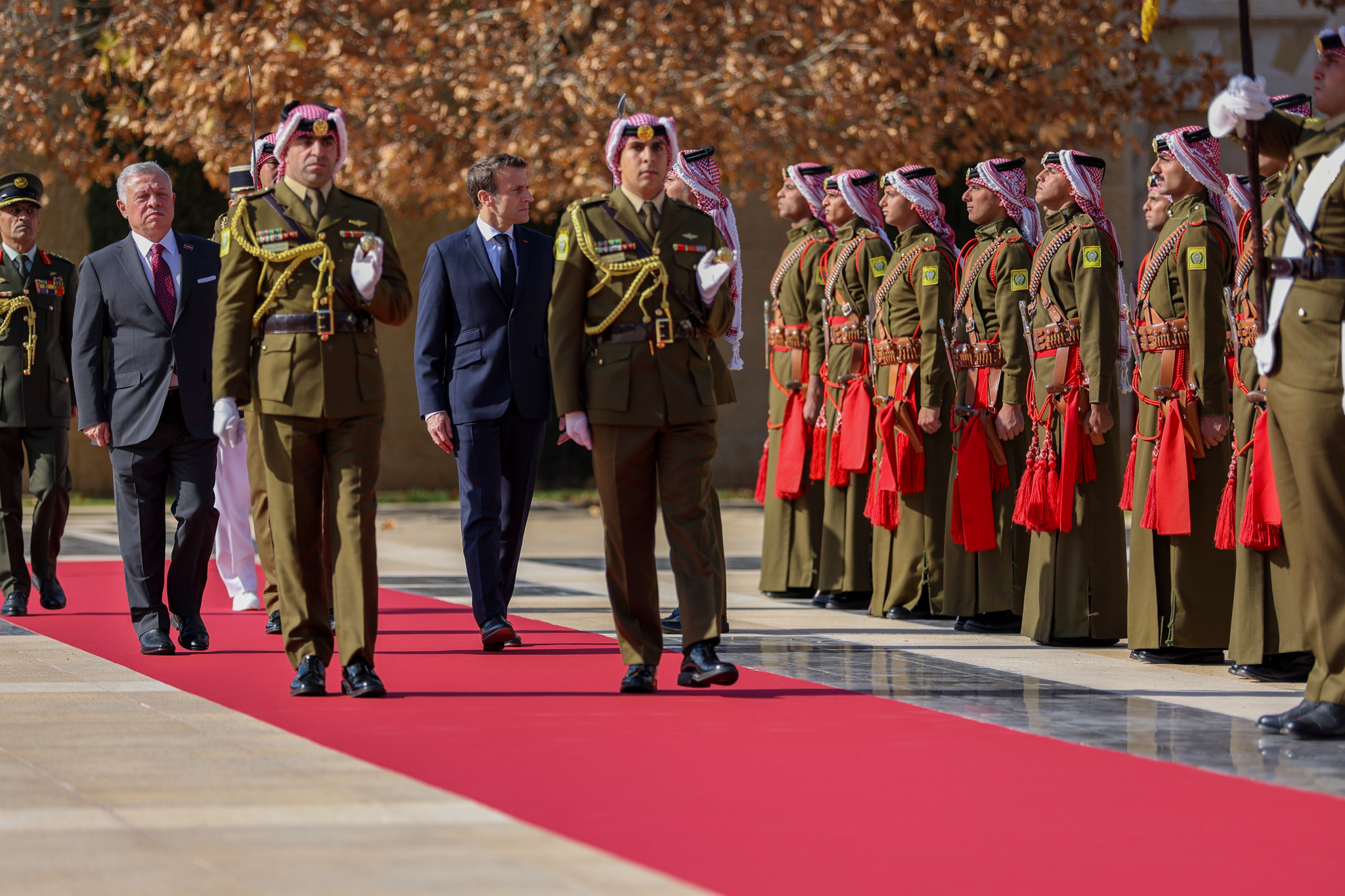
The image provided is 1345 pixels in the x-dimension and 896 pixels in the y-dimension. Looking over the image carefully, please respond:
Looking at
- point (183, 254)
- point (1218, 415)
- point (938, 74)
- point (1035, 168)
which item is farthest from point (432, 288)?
point (1035, 168)

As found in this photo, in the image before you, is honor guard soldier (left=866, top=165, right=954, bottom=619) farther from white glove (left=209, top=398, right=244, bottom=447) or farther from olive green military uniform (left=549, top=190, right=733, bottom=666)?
white glove (left=209, top=398, right=244, bottom=447)

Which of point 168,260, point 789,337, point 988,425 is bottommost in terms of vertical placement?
point 988,425

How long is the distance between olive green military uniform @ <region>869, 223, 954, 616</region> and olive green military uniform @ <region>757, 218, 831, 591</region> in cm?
53

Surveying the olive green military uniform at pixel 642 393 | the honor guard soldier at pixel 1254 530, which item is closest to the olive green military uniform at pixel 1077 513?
the honor guard soldier at pixel 1254 530

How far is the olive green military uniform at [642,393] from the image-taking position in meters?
6.56

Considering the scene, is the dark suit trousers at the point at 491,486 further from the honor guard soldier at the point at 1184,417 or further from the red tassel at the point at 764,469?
the honor guard soldier at the point at 1184,417

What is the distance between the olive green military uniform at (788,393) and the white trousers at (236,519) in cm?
279

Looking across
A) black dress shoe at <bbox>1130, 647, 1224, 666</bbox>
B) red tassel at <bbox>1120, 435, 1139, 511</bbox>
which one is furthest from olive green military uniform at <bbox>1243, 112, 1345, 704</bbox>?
red tassel at <bbox>1120, 435, 1139, 511</bbox>

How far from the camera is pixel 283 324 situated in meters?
6.54

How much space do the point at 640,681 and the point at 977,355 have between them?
3.06 meters

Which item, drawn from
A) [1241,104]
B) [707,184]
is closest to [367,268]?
[707,184]

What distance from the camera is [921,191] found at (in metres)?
9.28

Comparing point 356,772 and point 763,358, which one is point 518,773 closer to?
point 356,772

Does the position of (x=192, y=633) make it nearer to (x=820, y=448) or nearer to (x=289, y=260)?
(x=289, y=260)
